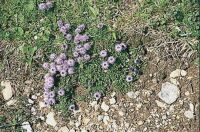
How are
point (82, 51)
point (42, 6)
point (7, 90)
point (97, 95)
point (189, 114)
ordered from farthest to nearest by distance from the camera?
point (42, 6) → point (7, 90) → point (82, 51) → point (97, 95) → point (189, 114)

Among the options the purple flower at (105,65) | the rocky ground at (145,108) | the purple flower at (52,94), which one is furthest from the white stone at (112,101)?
the purple flower at (52,94)

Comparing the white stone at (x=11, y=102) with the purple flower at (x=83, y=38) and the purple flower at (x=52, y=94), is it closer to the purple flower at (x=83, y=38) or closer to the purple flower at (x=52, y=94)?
the purple flower at (x=52, y=94)

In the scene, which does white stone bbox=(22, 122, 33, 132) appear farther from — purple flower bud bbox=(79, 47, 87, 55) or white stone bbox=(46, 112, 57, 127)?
purple flower bud bbox=(79, 47, 87, 55)

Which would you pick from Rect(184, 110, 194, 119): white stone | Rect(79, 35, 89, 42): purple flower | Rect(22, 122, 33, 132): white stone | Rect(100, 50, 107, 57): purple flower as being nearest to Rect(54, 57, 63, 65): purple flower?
Rect(79, 35, 89, 42): purple flower

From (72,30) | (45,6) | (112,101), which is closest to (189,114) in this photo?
(112,101)

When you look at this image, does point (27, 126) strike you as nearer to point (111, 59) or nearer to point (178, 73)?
point (111, 59)

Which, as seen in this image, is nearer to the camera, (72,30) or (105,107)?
(105,107)
